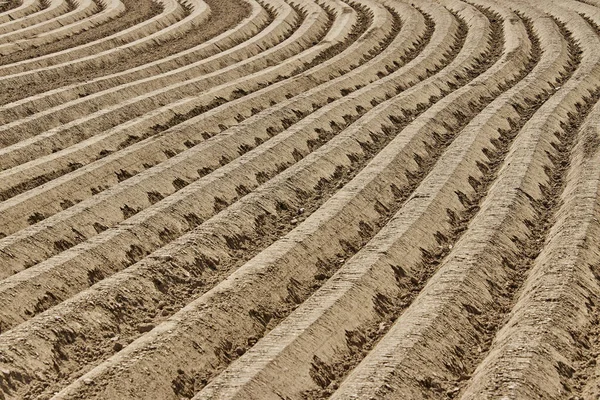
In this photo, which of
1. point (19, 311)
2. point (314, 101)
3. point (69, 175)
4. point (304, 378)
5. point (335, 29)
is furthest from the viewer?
point (335, 29)

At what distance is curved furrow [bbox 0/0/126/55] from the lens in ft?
70.3

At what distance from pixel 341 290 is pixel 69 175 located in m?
4.84

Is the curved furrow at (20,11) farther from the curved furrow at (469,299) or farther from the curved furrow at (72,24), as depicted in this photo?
the curved furrow at (469,299)

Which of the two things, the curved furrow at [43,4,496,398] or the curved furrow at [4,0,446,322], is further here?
the curved furrow at [4,0,446,322]

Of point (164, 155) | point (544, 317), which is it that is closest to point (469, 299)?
point (544, 317)

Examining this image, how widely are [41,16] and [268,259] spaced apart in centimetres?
1770

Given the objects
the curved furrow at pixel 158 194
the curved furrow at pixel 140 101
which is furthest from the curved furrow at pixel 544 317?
the curved furrow at pixel 140 101

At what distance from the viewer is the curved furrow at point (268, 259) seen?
7574 mm

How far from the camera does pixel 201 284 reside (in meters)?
9.50

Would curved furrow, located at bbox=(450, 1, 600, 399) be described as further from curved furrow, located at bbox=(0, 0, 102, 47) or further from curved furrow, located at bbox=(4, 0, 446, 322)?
curved furrow, located at bbox=(0, 0, 102, 47)

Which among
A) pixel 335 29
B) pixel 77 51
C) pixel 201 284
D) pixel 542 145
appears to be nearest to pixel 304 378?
pixel 201 284

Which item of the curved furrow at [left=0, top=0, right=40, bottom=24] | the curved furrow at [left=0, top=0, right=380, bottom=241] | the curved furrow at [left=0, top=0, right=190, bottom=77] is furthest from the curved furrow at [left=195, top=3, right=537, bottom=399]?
the curved furrow at [left=0, top=0, right=40, bottom=24]

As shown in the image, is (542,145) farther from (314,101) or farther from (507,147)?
(314,101)

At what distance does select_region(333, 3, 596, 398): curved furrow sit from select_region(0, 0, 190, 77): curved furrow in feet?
30.7
